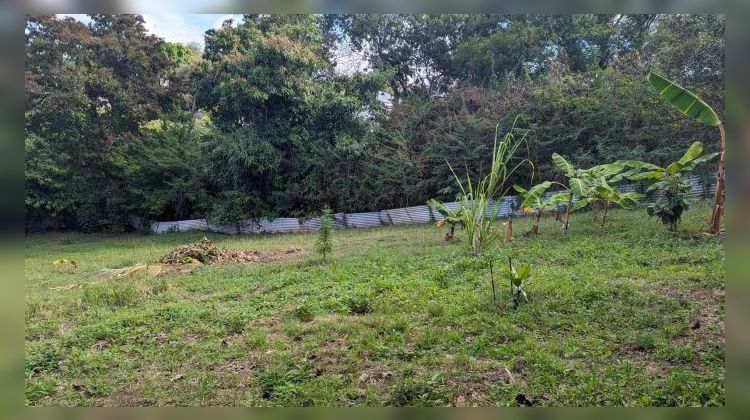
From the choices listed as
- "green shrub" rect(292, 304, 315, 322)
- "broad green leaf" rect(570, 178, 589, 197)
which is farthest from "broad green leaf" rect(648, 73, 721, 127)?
"green shrub" rect(292, 304, 315, 322)

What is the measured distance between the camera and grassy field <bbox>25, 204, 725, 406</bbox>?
2.38 m

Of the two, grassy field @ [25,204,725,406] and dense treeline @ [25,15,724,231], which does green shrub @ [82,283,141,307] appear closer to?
grassy field @ [25,204,725,406]

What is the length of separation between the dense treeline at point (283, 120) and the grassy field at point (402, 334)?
5432 mm

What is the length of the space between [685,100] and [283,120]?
8.82 metres

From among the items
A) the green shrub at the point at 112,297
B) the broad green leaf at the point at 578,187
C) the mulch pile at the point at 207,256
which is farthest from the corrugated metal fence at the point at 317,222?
the green shrub at the point at 112,297

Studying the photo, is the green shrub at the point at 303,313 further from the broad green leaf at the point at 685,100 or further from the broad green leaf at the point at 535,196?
the broad green leaf at the point at 535,196

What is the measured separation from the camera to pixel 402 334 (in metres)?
3.16

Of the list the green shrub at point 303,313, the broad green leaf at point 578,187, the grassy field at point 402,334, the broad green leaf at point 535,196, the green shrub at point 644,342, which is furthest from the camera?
the broad green leaf at point 535,196

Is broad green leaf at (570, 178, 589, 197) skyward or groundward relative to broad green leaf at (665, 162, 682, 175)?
groundward

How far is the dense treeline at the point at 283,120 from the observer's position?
33.9 feet

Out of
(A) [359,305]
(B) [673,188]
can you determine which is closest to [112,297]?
(A) [359,305]

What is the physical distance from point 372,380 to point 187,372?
1114 mm

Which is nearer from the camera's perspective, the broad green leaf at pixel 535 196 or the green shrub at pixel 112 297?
the green shrub at pixel 112 297

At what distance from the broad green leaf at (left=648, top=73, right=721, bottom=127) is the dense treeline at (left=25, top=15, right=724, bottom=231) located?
5.35 m
